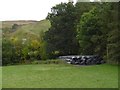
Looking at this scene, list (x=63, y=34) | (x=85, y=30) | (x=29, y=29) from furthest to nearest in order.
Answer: (x=29, y=29) < (x=63, y=34) < (x=85, y=30)

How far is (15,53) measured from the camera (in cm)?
2272

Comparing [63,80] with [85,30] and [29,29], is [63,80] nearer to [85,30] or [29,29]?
[85,30]

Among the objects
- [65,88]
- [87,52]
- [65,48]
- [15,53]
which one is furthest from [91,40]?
[65,88]

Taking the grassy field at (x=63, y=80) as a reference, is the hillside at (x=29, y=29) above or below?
above

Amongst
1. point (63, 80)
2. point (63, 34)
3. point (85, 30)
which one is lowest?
point (63, 80)

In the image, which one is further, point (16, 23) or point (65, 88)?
point (16, 23)

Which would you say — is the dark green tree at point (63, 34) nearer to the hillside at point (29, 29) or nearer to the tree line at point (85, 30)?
the tree line at point (85, 30)

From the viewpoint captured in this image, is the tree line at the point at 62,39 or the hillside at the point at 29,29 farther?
the hillside at the point at 29,29

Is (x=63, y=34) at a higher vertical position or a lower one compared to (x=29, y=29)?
lower

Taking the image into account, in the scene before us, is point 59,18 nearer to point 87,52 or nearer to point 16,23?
point 87,52

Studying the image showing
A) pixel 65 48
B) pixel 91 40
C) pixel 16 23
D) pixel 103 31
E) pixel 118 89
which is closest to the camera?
pixel 118 89

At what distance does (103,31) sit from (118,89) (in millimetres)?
10662

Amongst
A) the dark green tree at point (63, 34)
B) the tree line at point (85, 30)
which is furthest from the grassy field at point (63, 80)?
the dark green tree at point (63, 34)

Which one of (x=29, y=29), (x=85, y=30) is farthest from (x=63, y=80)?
(x=29, y=29)
